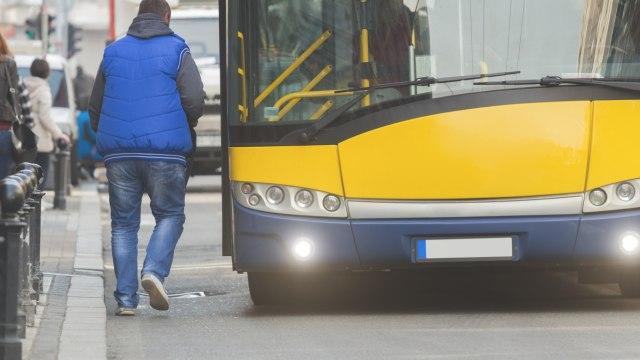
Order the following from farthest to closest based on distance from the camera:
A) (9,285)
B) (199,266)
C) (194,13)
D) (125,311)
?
(194,13), (199,266), (125,311), (9,285)

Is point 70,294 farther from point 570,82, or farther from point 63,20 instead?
point 63,20

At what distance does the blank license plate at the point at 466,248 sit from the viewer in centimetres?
1020

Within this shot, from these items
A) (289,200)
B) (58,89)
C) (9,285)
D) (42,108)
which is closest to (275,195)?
(289,200)

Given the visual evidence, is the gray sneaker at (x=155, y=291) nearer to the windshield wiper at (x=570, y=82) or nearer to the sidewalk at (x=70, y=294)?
the sidewalk at (x=70, y=294)

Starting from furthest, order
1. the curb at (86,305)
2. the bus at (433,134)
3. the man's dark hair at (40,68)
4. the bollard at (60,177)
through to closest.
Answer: the bollard at (60,177) < the man's dark hair at (40,68) < the bus at (433,134) < the curb at (86,305)

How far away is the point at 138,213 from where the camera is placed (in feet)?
35.9

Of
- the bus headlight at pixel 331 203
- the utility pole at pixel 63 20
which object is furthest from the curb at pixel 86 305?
the utility pole at pixel 63 20

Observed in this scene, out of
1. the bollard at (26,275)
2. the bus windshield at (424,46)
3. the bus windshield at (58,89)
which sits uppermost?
the bus windshield at (424,46)

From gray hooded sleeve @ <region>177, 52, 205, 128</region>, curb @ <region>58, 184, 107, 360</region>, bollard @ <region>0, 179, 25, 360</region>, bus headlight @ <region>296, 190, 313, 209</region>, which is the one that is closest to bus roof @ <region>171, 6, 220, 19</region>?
curb @ <region>58, 184, 107, 360</region>

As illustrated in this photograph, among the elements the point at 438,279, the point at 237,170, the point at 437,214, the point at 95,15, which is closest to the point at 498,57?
the point at 437,214

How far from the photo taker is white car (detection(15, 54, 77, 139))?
27125 millimetres

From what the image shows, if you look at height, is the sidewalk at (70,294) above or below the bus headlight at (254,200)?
below

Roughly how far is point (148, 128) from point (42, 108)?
957 cm

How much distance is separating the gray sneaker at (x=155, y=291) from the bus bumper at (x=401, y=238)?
519 millimetres
